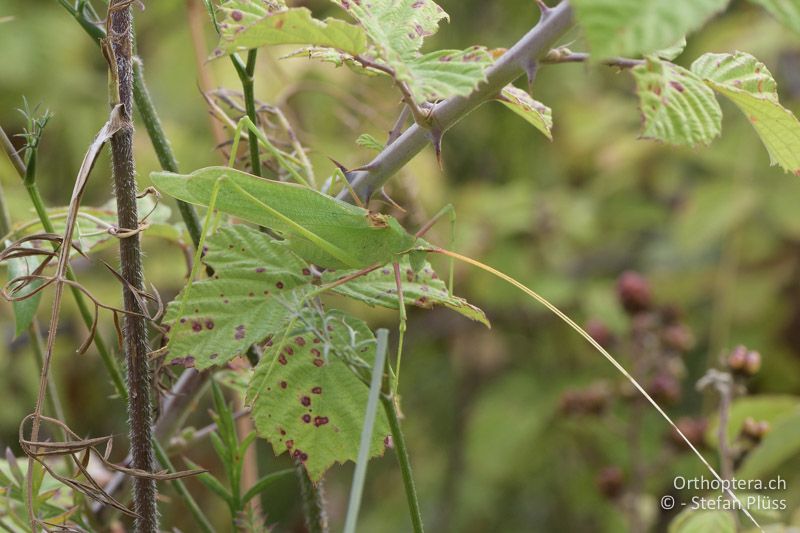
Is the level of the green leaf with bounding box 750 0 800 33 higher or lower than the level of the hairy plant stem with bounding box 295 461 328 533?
higher

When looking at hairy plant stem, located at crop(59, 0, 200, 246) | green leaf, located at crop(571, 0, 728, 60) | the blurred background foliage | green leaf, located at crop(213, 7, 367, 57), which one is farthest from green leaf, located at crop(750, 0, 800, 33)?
the blurred background foliage

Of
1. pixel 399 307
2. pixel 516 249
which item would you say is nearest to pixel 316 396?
pixel 399 307

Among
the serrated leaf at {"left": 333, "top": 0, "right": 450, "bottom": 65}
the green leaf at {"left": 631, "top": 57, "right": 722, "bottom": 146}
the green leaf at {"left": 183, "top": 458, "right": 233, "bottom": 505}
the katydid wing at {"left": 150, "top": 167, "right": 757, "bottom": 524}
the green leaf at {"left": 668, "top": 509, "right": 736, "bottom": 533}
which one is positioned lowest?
the green leaf at {"left": 668, "top": 509, "right": 736, "bottom": 533}

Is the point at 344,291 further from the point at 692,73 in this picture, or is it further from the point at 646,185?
the point at 646,185

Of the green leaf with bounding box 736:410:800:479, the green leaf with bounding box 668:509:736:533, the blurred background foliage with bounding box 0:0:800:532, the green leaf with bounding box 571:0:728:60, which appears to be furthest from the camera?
the blurred background foliage with bounding box 0:0:800:532

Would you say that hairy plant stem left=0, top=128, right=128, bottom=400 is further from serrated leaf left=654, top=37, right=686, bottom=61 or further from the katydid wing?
serrated leaf left=654, top=37, right=686, bottom=61

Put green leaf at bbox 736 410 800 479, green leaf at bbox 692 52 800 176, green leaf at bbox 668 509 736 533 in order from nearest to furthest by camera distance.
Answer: green leaf at bbox 692 52 800 176 → green leaf at bbox 668 509 736 533 → green leaf at bbox 736 410 800 479

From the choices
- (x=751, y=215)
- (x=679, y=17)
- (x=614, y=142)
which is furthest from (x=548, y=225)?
(x=679, y=17)
